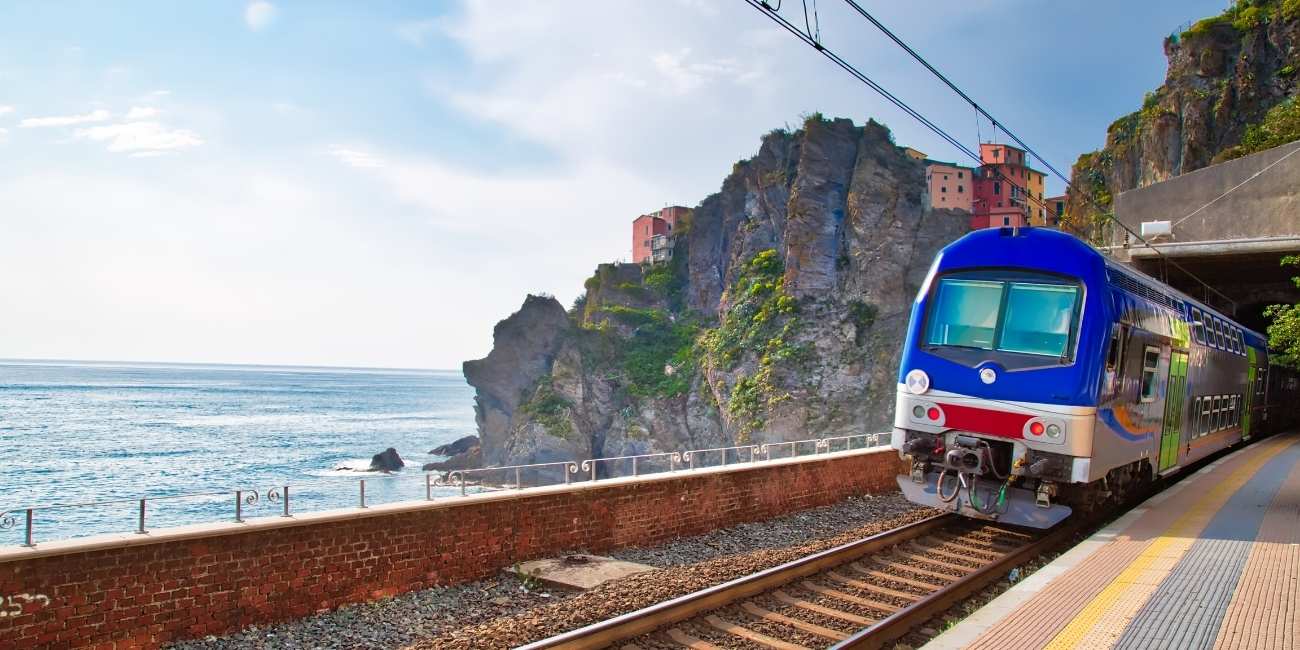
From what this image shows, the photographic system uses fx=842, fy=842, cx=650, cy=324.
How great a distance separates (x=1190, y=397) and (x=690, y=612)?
1144cm

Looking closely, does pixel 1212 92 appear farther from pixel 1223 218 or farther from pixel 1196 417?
pixel 1196 417

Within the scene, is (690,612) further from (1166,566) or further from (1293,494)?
(1293,494)

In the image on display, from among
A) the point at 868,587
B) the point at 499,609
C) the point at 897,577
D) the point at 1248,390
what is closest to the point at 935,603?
the point at 868,587

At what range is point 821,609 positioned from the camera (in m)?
7.66

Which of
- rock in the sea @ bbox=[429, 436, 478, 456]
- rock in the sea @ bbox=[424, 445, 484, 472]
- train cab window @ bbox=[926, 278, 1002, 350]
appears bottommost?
rock in the sea @ bbox=[429, 436, 478, 456]

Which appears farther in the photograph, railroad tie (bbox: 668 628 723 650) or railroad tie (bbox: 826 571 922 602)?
railroad tie (bbox: 826 571 922 602)

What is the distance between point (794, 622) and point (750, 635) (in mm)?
549

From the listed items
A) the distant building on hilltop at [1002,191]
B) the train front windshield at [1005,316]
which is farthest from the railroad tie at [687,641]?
the distant building on hilltop at [1002,191]

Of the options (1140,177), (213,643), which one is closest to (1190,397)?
(213,643)

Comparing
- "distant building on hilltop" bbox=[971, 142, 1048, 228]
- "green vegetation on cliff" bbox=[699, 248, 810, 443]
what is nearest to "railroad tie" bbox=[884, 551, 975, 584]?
"green vegetation on cliff" bbox=[699, 248, 810, 443]

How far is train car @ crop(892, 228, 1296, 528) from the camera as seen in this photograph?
32.1 ft

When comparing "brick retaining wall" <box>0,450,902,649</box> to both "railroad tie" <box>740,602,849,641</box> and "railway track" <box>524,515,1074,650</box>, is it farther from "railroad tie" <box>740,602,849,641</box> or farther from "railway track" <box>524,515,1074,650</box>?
"railroad tie" <box>740,602,849,641</box>

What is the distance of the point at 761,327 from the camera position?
2549 inches

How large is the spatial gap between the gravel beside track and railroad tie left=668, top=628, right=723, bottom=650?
864 mm
